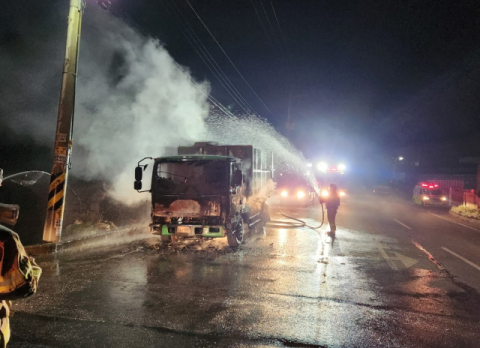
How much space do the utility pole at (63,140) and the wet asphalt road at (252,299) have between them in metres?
0.87

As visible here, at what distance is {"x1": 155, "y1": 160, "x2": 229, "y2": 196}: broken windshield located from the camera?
842 cm

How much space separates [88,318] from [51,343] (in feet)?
2.19

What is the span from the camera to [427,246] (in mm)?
9641

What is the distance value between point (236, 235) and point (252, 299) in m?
3.97

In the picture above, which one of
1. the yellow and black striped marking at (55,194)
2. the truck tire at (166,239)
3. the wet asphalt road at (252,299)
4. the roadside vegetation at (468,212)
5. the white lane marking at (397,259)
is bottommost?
the wet asphalt road at (252,299)

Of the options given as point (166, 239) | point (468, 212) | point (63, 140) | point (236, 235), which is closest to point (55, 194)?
point (63, 140)

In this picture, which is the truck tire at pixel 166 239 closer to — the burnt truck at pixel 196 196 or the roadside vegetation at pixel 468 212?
the burnt truck at pixel 196 196

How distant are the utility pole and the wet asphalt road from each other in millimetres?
870

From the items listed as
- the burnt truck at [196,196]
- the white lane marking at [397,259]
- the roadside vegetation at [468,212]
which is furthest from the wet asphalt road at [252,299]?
the roadside vegetation at [468,212]

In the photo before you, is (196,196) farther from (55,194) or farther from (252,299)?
(252,299)

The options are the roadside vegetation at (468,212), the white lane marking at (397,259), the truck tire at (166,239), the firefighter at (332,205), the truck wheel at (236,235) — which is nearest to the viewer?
the white lane marking at (397,259)

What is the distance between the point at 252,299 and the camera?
5.07 metres

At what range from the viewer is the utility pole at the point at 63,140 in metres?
8.16

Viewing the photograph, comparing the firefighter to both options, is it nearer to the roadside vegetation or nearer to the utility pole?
the utility pole
